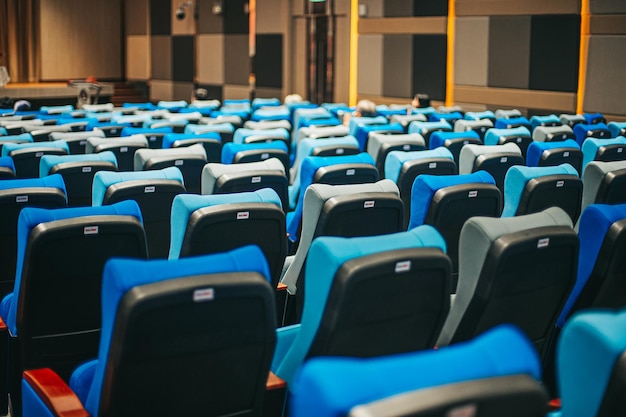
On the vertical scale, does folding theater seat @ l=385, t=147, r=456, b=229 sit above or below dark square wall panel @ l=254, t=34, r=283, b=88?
below

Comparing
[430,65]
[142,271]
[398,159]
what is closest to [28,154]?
[398,159]

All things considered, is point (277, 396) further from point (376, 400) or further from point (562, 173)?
point (562, 173)

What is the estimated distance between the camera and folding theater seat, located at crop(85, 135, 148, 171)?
688 centimetres

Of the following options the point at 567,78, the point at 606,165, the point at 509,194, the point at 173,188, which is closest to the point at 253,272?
the point at 173,188

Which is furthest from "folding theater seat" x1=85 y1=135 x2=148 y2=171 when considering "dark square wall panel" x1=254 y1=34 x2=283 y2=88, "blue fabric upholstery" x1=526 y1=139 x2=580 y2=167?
"dark square wall panel" x1=254 y1=34 x2=283 y2=88

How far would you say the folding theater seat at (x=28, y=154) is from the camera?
632cm

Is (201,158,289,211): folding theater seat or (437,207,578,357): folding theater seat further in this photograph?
(201,158,289,211): folding theater seat

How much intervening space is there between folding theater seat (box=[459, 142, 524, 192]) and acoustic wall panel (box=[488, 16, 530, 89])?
8.64 meters

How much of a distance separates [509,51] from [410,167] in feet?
32.5

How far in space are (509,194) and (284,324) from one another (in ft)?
4.97

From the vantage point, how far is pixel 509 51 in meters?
14.8

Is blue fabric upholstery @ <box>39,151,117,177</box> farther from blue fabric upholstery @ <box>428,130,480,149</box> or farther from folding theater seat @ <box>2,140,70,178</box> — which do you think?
blue fabric upholstery @ <box>428,130,480,149</box>

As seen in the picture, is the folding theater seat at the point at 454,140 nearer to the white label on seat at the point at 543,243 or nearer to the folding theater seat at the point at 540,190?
the folding theater seat at the point at 540,190

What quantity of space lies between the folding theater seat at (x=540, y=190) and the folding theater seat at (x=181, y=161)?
2212 millimetres
